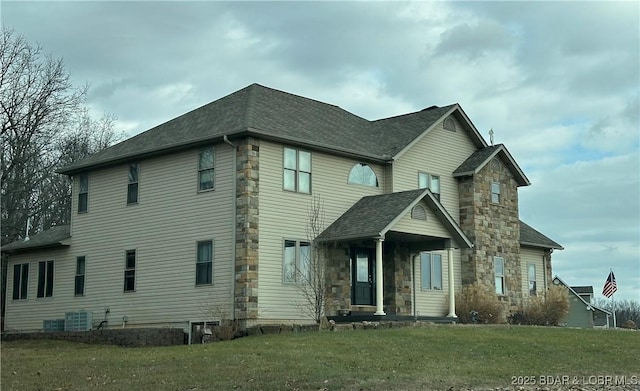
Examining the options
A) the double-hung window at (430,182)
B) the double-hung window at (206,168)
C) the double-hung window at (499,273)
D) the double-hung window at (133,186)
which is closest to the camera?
the double-hung window at (206,168)

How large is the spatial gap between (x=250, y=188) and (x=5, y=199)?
2144 centimetres

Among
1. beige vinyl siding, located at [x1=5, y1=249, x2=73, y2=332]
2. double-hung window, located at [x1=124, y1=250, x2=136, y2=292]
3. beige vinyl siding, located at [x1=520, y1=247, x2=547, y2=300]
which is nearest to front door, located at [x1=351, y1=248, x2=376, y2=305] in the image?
double-hung window, located at [x1=124, y1=250, x2=136, y2=292]

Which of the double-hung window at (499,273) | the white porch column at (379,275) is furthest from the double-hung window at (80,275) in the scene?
the double-hung window at (499,273)

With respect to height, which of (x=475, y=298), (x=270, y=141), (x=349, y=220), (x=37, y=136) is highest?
(x=37, y=136)

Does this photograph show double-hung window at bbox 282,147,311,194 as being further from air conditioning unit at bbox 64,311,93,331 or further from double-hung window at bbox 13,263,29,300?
double-hung window at bbox 13,263,29,300

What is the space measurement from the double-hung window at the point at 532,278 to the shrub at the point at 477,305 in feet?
20.0

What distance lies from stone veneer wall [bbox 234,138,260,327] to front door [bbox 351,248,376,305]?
420cm

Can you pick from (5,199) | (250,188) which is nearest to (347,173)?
(250,188)

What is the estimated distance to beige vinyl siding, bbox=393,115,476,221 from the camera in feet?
99.9

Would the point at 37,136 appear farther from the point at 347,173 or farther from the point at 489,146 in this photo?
the point at 489,146

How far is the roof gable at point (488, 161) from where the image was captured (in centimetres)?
3238

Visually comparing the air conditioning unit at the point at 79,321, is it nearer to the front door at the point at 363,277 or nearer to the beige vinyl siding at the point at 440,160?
the front door at the point at 363,277

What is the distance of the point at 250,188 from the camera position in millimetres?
25359

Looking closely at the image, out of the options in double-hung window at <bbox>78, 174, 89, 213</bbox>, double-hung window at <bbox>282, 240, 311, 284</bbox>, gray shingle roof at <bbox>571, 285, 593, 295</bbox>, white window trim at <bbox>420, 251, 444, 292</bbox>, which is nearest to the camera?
double-hung window at <bbox>282, 240, 311, 284</bbox>
